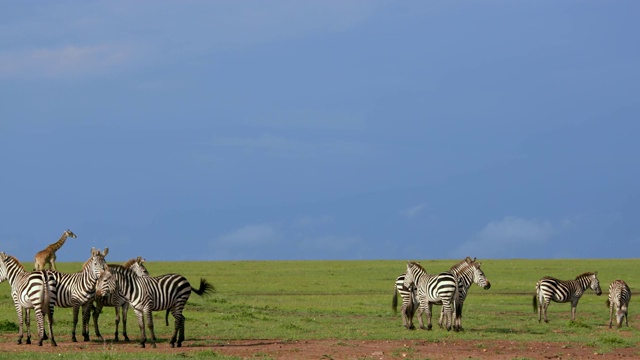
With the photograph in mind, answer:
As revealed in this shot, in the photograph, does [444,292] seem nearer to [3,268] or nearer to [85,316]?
[85,316]

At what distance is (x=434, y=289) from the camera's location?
75.7 feet

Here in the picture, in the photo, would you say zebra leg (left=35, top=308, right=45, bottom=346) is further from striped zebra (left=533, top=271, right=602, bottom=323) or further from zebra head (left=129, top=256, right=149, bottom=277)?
striped zebra (left=533, top=271, right=602, bottom=323)

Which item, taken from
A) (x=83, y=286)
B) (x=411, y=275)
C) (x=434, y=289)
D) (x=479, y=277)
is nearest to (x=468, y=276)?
(x=479, y=277)

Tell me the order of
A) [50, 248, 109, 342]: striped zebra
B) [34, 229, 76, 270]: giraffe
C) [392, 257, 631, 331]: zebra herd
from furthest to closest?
[34, 229, 76, 270]: giraffe
[392, 257, 631, 331]: zebra herd
[50, 248, 109, 342]: striped zebra

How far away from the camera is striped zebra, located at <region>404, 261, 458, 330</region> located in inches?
900

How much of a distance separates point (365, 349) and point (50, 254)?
1606cm

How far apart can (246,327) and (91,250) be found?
5.80 meters

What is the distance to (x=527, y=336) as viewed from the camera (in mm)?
22141

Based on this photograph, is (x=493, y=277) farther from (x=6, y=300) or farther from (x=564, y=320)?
(x=6, y=300)

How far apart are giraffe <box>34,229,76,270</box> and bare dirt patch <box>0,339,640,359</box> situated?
11313 millimetres

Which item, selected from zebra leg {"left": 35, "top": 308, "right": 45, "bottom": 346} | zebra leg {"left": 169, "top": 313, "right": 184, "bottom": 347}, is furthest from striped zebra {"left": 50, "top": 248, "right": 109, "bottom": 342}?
zebra leg {"left": 169, "top": 313, "right": 184, "bottom": 347}

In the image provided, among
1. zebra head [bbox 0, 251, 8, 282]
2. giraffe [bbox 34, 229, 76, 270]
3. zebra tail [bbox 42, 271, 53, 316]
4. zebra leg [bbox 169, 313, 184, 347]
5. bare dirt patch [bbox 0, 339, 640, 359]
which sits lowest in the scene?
bare dirt patch [bbox 0, 339, 640, 359]

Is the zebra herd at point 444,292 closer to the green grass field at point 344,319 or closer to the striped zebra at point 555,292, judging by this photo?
the green grass field at point 344,319

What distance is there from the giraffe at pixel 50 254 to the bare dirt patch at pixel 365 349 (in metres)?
11.3
